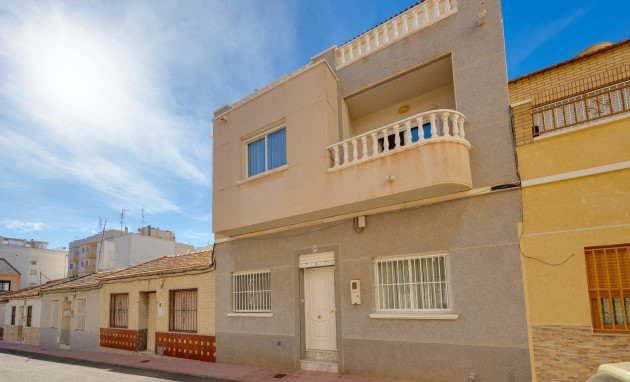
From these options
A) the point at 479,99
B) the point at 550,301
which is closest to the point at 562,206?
the point at 550,301

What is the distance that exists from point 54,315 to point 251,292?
1492 centimetres

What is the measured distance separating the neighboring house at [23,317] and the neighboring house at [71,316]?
0.91 meters

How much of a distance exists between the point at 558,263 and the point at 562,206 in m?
0.98

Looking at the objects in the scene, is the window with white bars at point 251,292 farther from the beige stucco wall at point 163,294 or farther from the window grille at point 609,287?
the window grille at point 609,287

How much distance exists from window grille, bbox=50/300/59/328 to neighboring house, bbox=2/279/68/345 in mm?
1429

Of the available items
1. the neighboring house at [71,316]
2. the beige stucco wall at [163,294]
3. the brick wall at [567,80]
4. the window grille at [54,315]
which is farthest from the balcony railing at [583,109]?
the window grille at [54,315]

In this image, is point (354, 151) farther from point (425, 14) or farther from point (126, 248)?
point (126, 248)

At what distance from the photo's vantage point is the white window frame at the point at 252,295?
10.5m

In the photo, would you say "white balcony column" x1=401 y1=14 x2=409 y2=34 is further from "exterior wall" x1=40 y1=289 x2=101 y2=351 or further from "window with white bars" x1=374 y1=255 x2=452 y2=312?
"exterior wall" x1=40 y1=289 x2=101 y2=351

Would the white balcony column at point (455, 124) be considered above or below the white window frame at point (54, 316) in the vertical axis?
above

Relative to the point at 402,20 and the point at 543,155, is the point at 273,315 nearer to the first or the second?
the point at 543,155

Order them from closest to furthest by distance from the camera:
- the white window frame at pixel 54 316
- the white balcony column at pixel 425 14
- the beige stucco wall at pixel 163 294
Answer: the white balcony column at pixel 425 14
the beige stucco wall at pixel 163 294
the white window frame at pixel 54 316

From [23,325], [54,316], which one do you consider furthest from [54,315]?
[23,325]

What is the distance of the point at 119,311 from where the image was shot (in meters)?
15.8
